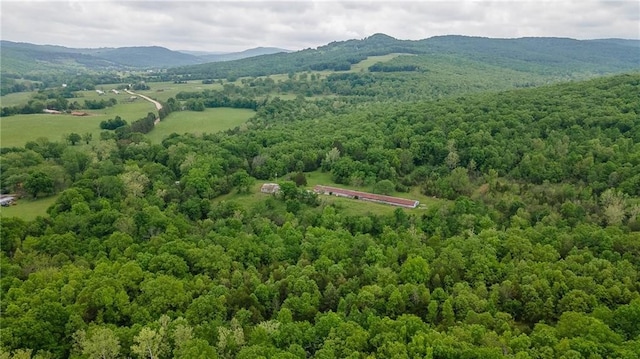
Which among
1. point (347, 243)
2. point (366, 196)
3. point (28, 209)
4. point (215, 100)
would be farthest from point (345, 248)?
point (215, 100)

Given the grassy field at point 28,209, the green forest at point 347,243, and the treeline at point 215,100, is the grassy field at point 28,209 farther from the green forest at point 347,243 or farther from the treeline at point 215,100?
the treeline at point 215,100

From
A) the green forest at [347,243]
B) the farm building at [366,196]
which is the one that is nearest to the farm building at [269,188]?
the green forest at [347,243]

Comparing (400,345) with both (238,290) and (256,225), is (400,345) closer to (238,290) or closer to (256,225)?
(238,290)

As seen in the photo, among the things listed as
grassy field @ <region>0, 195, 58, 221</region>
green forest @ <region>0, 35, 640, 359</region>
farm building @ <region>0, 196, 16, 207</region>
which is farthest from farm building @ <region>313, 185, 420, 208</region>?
farm building @ <region>0, 196, 16, 207</region>

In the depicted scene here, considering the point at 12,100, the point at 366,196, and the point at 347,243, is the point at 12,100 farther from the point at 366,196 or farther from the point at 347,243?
the point at 347,243

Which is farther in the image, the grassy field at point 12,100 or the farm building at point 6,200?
the grassy field at point 12,100

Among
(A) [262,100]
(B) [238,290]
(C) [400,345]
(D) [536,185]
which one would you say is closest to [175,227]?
(B) [238,290]
